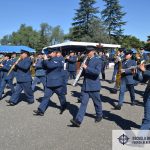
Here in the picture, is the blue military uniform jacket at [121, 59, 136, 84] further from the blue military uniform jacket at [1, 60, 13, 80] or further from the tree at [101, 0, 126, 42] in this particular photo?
the tree at [101, 0, 126, 42]

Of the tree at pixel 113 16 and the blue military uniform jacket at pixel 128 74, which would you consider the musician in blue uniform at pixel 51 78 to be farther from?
the tree at pixel 113 16

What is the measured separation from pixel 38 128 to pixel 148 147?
2704 millimetres

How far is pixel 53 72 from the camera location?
9109mm

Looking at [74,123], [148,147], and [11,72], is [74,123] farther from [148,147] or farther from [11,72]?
[11,72]

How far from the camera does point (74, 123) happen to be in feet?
25.7

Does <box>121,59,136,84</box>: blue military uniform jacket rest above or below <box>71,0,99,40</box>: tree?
below

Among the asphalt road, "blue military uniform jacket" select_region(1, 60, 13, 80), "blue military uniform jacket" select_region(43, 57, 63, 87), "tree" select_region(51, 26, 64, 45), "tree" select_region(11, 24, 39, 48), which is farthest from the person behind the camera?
"tree" select_region(51, 26, 64, 45)

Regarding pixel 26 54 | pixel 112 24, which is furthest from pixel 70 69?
pixel 112 24

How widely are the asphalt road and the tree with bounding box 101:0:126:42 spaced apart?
68.5 metres

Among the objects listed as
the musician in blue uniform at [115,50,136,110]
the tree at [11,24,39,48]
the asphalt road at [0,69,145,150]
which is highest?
the tree at [11,24,39,48]

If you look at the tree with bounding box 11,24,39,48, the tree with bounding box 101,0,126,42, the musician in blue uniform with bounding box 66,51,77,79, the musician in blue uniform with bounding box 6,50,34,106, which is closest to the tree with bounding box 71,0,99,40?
the tree with bounding box 101,0,126,42

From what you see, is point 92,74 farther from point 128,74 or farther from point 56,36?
point 56,36

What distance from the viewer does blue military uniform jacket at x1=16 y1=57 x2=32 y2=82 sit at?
10484 mm

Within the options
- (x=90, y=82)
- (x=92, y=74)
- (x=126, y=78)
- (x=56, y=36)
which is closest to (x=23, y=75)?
(x=126, y=78)
